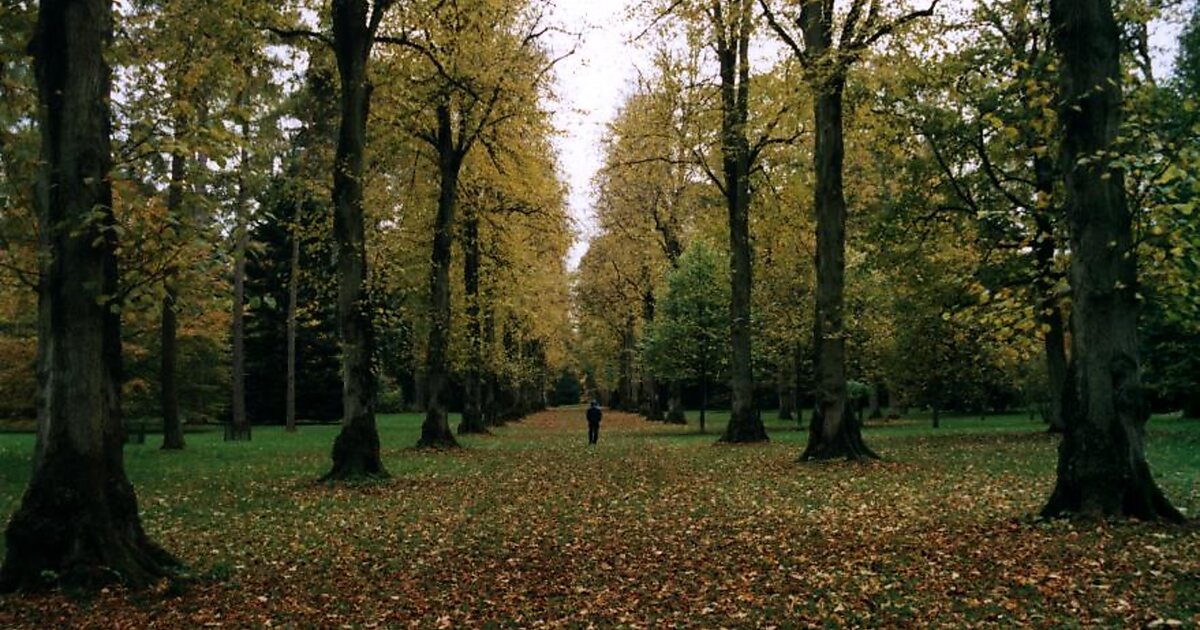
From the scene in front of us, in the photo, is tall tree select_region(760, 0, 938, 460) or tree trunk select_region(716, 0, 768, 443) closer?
tall tree select_region(760, 0, 938, 460)

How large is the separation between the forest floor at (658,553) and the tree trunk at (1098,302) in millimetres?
499

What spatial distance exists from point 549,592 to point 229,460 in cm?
1627

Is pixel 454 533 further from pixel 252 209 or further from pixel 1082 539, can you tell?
pixel 1082 539

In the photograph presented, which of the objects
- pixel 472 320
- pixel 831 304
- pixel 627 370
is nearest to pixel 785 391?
pixel 627 370

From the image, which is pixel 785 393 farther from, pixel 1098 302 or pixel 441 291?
pixel 1098 302

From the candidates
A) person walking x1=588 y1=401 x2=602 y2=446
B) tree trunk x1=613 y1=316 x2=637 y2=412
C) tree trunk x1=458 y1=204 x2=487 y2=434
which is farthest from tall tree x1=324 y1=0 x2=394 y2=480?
tree trunk x1=613 y1=316 x2=637 y2=412

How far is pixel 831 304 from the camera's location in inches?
675

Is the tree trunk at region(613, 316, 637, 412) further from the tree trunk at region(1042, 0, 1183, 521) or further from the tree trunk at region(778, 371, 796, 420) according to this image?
the tree trunk at region(1042, 0, 1183, 521)

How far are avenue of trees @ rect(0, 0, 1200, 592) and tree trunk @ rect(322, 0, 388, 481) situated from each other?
0.22ft

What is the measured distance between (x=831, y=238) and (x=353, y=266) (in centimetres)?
959

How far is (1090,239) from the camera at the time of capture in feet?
28.6

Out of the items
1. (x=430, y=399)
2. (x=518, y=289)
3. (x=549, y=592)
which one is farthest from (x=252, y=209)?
(x=518, y=289)

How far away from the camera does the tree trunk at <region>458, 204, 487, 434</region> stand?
92.1 ft

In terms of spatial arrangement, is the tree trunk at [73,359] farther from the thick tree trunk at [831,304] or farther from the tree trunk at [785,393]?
the tree trunk at [785,393]
